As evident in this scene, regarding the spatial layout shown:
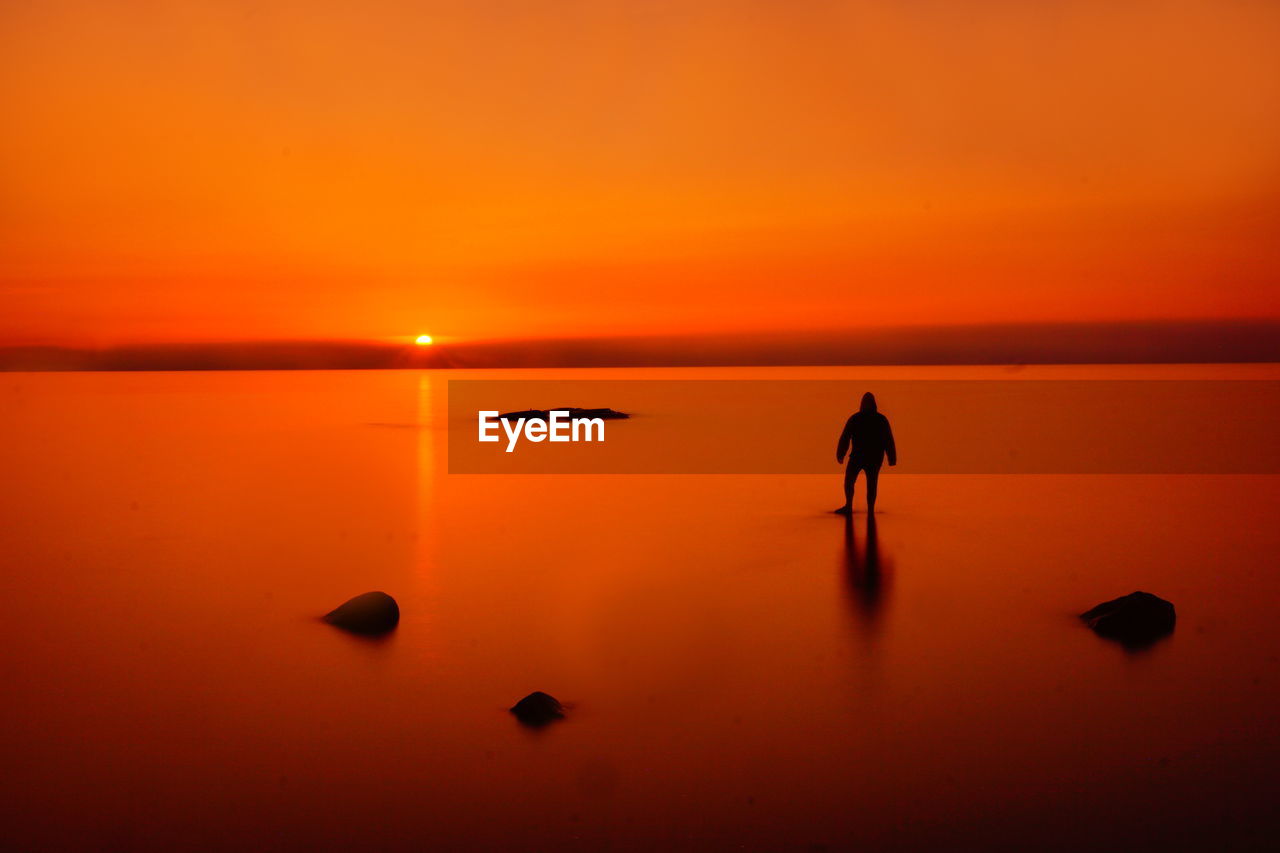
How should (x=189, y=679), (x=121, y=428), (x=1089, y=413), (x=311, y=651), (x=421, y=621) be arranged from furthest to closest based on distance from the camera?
(x=1089, y=413), (x=121, y=428), (x=421, y=621), (x=311, y=651), (x=189, y=679)

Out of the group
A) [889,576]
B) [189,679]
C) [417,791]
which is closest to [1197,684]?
[889,576]

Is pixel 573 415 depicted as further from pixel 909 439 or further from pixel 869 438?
pixel 869 438

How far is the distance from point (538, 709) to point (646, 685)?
4.13ft

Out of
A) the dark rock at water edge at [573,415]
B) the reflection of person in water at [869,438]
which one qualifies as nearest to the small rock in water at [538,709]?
the reflection of person in water at [869,438]

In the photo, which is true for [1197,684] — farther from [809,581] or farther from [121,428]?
[121,428]

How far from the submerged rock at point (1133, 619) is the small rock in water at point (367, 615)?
25.5 ft

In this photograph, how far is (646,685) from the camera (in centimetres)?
931

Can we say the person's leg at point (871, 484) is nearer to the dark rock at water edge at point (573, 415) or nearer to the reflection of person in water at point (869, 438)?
the reflection of person in water at point (869, 438)

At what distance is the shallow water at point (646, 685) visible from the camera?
6.60 metres

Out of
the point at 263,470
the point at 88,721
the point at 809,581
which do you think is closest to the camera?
the point at 88,721

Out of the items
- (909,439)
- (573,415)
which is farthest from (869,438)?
(573,415)

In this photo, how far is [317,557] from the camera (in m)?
16.4

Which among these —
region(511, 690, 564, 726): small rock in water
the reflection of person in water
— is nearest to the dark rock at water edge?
the reflection of person in water

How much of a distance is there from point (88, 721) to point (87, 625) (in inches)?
158
